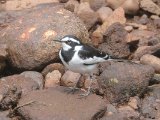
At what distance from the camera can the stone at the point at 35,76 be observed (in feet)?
29.8

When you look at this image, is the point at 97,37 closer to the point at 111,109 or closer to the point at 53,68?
the point at 53,68

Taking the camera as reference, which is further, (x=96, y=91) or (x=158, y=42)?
(x=158, y=42)

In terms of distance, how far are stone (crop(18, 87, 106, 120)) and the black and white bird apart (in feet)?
1.49

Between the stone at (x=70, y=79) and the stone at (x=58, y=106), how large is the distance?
1.46 feet

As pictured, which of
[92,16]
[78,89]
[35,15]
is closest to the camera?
[78,89]

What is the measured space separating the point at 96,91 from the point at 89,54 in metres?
0.87

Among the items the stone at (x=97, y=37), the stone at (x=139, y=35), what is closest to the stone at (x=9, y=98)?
the stone at (x=97, y=37)

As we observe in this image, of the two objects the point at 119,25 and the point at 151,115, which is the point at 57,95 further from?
the point at 119,25

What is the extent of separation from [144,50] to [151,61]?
41cm

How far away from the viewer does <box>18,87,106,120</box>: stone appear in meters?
7.77

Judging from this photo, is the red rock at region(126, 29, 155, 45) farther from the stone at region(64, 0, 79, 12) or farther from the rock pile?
the stone at region(64, 0, 79, 12)

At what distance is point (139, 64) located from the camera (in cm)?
906

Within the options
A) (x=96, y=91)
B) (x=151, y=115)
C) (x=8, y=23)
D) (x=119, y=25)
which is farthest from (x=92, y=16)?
(x=151, y=115)

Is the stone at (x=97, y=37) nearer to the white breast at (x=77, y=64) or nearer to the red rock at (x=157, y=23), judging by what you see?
the red rock at (x=157, y=23)
